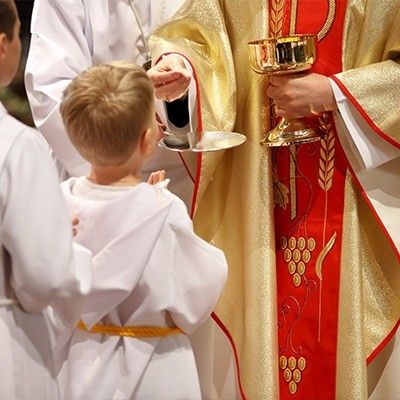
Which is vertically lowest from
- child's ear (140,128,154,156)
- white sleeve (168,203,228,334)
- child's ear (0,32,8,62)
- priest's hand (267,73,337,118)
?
white sleeve (168,203,228,334)

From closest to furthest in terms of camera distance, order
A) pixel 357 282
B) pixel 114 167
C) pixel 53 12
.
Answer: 1. pixel 114 167
2. pixel 357 282
3. pixel 53 12

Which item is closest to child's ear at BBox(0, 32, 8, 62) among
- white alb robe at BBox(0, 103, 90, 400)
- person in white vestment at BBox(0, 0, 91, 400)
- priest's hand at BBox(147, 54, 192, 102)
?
person in white vestment at BBox(0, 0, 91, 400)

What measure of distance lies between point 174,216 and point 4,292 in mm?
406

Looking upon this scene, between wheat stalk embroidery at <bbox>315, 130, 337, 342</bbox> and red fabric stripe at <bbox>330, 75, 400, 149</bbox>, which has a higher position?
red fabric stripe at <bbox>330, 75, 400, 149</bbox>

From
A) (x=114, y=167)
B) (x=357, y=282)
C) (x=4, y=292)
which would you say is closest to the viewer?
(x=4, y=292)

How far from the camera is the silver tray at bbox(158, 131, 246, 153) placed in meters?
2.98

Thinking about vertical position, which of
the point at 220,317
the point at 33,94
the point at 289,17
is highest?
the point at 289,17

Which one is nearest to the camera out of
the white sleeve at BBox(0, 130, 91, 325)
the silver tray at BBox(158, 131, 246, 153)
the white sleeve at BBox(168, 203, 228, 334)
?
the white sleeve at BBox(0, 130, 91, 325)

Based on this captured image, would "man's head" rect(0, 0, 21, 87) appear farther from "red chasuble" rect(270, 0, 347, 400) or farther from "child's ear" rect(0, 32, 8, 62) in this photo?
"red chasuble" rect(270, 0, 347, 400)

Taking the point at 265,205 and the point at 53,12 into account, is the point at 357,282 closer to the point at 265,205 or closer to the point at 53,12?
the point at 265,205

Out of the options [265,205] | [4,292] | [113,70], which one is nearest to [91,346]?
[4,292]

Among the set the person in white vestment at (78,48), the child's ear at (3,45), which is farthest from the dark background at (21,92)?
the child's ear at (3,45)

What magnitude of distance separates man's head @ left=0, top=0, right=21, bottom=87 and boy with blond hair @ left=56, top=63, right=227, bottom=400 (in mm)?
166

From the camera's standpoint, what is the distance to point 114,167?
101 inches
